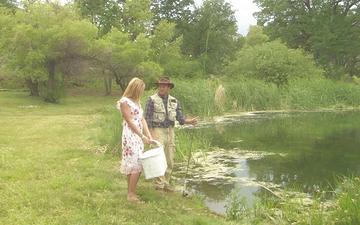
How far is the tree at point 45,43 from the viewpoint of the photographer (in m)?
26.2

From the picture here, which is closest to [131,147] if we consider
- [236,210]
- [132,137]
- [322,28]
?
[132,137]

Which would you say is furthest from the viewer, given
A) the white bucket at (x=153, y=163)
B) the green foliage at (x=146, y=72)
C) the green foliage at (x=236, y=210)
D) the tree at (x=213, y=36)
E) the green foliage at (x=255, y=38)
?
the green foliage at (x=255, y=38)

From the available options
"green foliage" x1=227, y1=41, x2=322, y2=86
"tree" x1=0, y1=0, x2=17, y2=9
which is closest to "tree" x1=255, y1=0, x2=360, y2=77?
"green foliage" x1=227, y1=41, x2=322, y2=86

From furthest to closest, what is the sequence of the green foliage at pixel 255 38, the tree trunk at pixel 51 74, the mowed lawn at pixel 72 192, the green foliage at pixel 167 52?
the green foliage at pixel 255 38 → the green foliage at pixel 167 52 → the tree trunk at pixel 51 74 → the mowed lawn at pixel 72 192

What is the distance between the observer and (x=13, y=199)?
644cm

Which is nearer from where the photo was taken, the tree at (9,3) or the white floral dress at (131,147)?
the white floral dress at (131,147)

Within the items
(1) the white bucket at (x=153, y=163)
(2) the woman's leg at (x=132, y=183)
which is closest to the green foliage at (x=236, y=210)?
(1) the white bucket at (x=153, y=163)

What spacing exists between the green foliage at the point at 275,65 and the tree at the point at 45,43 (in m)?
10.8

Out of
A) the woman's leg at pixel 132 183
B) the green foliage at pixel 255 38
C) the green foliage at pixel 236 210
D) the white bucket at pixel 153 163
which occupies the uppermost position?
the green foliage at pixel 255 38

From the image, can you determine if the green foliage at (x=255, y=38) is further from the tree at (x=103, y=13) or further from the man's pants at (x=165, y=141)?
the man's pants at (x=165, y=141)

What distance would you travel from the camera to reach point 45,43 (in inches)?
1053

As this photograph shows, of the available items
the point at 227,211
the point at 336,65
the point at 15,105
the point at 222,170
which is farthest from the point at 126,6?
the point at 227,211

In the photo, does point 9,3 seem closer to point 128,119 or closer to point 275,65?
point 275,65

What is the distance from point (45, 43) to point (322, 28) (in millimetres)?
26289
